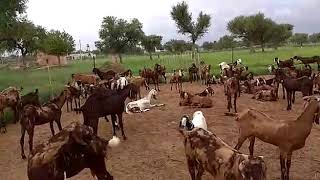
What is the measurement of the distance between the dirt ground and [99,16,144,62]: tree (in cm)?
4080

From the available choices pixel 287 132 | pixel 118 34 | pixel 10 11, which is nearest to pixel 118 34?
pixel 118 34

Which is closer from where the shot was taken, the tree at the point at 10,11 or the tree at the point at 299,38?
the tree at the point at 10,11

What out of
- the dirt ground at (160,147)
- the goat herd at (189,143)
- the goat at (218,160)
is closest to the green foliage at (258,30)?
the dirt ground at (160,147)

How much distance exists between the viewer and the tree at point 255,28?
67812 mm

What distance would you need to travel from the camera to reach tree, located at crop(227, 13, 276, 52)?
222 ft

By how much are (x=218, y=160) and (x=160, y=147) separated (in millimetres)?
5673

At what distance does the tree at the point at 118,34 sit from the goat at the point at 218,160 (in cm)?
5219

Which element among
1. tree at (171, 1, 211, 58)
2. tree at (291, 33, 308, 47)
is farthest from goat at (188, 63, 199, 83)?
tree at (291, 33, 308, 47)

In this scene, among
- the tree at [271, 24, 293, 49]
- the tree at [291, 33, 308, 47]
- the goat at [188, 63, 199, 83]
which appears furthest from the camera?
the tree at [291, 33, 308, 47]

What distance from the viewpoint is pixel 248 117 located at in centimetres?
977

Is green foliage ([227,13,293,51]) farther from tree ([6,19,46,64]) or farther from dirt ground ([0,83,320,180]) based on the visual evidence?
dirt ground ([0,83,320,180])

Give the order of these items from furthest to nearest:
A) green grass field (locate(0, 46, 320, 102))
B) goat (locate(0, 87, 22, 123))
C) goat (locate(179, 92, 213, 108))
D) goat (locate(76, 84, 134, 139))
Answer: green grass field (locate(0, 46, 320, 102)) → goat (locate(179, 92, 213, 108)) → goat (locate(0, 87, 22, 123)) → goat (locate(76, 84, 134, 139))

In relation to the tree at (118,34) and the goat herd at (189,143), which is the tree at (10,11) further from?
the tree at (118,34)

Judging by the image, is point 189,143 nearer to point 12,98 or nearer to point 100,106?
point 100,106
